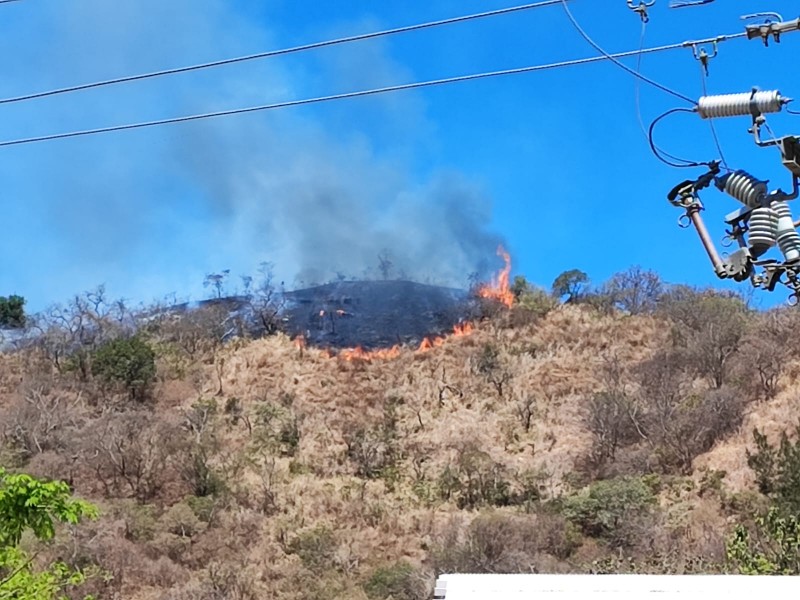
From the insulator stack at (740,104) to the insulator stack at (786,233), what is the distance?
703 millimetres

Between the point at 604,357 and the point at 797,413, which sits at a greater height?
the point at 604,357

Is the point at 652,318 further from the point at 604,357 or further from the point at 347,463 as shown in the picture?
the point at 347,463

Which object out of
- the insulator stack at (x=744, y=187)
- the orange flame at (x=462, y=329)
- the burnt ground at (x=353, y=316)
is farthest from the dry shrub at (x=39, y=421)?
the insulator stack at (x=744, y=187)

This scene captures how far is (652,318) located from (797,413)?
45.1 feet

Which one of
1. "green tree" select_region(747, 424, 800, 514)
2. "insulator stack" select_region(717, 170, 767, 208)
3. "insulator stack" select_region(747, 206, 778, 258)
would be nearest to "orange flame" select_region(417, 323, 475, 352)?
"green tree" select_region(747, 424, 800, 514)

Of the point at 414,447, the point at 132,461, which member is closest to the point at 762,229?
the point at 132,461

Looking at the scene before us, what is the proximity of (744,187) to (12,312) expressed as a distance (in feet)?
178

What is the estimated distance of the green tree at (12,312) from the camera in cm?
5486

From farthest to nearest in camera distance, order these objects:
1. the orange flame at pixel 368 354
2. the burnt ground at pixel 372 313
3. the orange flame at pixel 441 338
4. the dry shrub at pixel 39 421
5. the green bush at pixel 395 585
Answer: the burnt ground at pixel 372 313
the orange flame at pixel 441 338
the orange flame at pixel 368 354
the dry shrub at pixel 39 421
the green bush at pixel 395 585

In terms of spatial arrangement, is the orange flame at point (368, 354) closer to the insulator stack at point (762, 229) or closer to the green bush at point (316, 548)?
the green bush at point (316, 548)

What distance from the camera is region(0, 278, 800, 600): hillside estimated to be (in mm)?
29297

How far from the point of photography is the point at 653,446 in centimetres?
3588

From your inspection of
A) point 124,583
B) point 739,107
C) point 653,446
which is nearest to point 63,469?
point 124,583

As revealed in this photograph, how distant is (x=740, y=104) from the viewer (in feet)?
23.2
